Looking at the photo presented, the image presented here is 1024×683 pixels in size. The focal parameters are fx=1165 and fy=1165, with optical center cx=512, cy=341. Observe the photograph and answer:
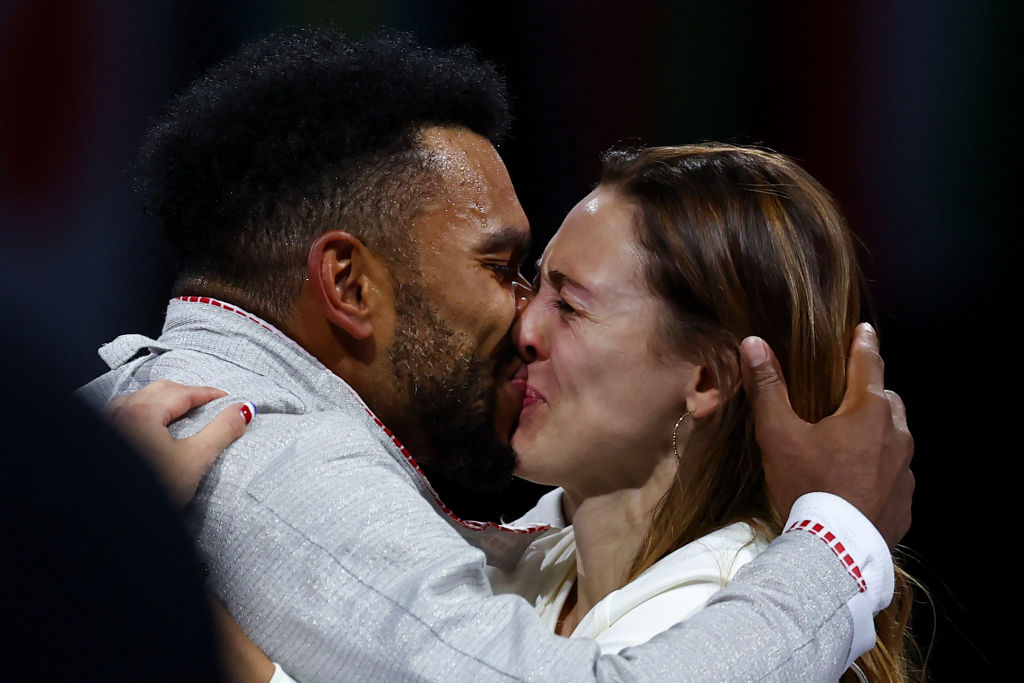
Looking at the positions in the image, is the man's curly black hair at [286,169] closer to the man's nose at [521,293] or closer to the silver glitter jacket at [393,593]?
the man's nose at [521,293]

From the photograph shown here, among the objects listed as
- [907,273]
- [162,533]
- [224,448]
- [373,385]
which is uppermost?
[162,533]

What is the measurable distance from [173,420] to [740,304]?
701mm

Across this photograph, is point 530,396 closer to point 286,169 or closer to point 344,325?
point 344,325

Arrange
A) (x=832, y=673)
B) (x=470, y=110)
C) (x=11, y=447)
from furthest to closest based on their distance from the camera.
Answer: (x=470, y=110), (x=832, y=673), (x=11, y=447)

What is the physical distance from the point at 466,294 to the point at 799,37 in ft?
4.32

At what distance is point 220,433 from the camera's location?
4.00 feet

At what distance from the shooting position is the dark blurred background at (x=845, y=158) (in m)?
2.32

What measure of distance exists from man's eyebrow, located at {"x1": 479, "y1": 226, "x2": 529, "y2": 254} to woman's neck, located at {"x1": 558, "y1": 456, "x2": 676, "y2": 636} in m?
0.35

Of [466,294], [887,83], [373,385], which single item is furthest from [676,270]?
[887,83]

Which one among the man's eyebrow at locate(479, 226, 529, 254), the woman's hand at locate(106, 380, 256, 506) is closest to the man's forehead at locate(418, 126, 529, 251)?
the man's eyebrow at locate(479, 226, 529, 254)

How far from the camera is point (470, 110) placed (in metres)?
1.74

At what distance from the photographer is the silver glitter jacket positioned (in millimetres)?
1123

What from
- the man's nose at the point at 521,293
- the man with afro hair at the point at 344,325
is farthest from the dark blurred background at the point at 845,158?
the man's nose at the point at 521,293

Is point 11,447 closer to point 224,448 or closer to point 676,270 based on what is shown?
point 224,448
